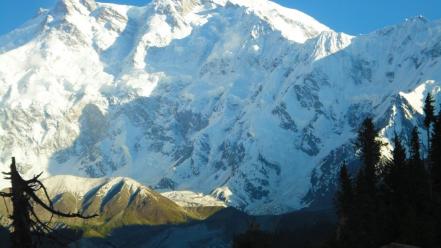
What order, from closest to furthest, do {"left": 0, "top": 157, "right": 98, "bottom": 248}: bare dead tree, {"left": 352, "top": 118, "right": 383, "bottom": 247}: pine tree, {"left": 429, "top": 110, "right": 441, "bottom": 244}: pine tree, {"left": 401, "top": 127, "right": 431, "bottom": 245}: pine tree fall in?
{"left": 0, "top": 157, "right": 98, "bottom": 248}: bare dead tree < {"left": 401, "top": 127, "right": 431, "bottom": 245}: pine tree < {"left": 352, "top": 118, "right": 383, "bottom": 247}: pine tree < {"left": 429, "top": 110, "right": 441, "bottom": 244}: pine tree

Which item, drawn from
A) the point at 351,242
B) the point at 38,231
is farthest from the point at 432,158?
the point at 38,231

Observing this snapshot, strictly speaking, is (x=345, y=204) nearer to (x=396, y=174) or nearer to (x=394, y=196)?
(x=394, y=196)

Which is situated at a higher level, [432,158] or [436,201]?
[432,158]

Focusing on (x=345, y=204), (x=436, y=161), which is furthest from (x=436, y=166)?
(x=345, y=204)

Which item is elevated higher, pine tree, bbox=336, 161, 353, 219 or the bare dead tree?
pine tree, bbox=336, 161, 353, 219

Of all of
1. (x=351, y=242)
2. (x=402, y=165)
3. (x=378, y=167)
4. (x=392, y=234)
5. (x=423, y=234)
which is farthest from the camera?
(x=378, y=167)

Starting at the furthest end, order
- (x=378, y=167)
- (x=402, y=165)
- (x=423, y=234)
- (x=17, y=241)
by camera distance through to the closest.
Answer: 1. (x=378, y=167)
2. (x=402, y=165)
3. (x=423, y=234)
4. (x=17, y=241)

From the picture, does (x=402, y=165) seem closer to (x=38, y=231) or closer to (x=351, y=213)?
(x=351, y=213)

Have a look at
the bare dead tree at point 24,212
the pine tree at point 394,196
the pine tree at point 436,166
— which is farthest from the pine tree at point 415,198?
the bare dead tree at point 24,212

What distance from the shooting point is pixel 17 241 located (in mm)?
24750

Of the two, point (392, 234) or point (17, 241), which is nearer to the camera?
point (17, 241)

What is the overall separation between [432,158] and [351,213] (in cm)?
1875

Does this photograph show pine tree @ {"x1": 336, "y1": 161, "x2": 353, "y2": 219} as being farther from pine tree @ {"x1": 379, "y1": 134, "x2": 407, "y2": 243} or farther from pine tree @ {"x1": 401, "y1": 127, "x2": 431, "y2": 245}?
pine tree @ {"x1": 401, "y1": 127, "x2": 431, "y2": 245}

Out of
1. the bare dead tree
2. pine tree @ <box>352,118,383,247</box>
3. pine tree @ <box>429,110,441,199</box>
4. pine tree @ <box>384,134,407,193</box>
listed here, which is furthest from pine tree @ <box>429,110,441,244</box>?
the bare dead tree
